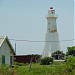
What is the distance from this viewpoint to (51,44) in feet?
258

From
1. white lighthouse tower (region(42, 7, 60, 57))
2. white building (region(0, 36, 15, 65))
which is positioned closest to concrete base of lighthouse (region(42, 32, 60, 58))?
→ white lighthouse tower (region(42, 7, 60, 57))

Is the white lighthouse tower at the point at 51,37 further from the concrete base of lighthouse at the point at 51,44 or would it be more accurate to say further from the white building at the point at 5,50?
the white building at the point at 5,50

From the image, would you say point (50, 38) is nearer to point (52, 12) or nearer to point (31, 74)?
point (52, 12)

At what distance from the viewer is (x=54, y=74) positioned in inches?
934

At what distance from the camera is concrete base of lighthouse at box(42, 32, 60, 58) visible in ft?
250

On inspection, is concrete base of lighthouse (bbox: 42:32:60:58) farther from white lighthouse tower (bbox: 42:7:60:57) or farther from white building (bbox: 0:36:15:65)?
white building (bbox: 0:36:15:65)

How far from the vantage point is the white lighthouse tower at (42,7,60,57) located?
3010 inches

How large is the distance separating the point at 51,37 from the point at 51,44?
7.49 feet

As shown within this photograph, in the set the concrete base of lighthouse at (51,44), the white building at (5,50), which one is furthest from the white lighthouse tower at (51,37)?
the white building at (5,50)

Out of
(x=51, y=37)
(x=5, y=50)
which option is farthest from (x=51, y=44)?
(x=5, y=50)

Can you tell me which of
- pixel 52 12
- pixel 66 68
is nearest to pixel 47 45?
pixel 52 12

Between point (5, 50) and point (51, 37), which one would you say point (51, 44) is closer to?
point (51, 37)

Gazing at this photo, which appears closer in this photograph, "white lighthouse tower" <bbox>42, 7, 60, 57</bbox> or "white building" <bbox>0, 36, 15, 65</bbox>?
"white building" <bbox>0, 36, 15, 65</bbox>

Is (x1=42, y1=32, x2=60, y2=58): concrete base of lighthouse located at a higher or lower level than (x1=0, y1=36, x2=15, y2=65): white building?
higher
